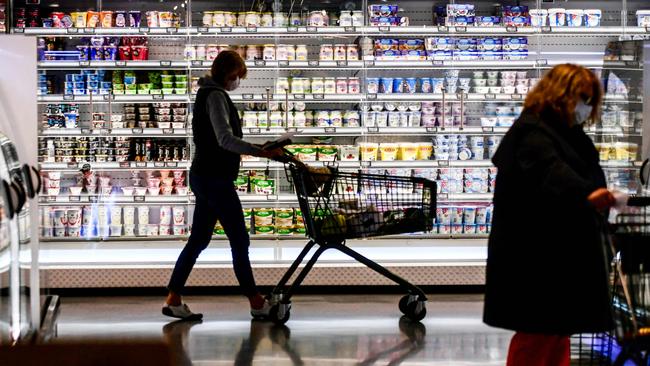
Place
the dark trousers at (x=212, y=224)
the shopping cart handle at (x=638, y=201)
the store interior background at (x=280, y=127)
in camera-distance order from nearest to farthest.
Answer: the shopping cart handle at (x=638, y=201)
the dark trousers at (x=212, y=224)
the store interior background at (x=280, y=127)

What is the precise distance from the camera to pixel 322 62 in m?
7.41

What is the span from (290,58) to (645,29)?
257 cm

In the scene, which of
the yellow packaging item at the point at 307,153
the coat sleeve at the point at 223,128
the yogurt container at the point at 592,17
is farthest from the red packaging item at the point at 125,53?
the yogurt container at the point at 592,17

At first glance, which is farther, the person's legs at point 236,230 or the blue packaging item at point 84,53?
the blue packaging item at point 84,53

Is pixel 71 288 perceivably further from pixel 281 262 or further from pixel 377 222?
pixel 377 222

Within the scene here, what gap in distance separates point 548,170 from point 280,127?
4159mm

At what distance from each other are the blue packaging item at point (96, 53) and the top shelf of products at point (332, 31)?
160mm

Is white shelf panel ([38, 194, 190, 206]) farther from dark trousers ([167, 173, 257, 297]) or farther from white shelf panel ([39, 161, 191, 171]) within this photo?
dark trousers ([167, 173, 257, 297])

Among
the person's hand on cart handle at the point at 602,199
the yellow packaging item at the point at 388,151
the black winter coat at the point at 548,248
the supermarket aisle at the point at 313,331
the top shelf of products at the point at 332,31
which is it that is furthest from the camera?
the yellow packaging item at the point at 388,151

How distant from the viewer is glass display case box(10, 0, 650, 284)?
24.3ft

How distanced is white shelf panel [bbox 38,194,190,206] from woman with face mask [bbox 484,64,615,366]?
14.0 feet

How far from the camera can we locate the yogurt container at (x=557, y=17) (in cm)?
757

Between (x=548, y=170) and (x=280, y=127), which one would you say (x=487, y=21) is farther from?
(x=548, y=170)

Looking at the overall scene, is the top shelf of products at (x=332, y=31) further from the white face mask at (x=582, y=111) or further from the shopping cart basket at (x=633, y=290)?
the shopping cart basket at (x=633, y=290)
